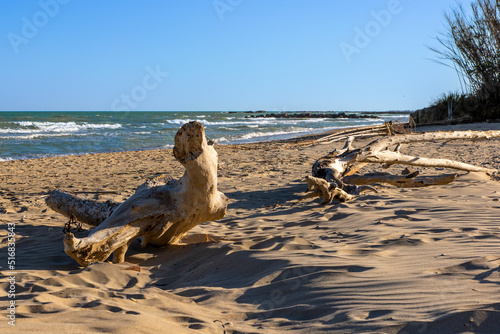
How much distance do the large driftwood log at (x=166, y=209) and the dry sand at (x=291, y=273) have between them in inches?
7.1

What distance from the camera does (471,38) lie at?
18.2 meters

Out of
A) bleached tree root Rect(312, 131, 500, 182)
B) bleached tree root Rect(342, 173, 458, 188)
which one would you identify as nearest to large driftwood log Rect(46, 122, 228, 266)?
bleached tree root Rect(312, 131, 500, 182)

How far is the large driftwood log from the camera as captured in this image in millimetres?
3164

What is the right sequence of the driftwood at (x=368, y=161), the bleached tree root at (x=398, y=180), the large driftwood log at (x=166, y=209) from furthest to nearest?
1. the bleached tree root at (x=398, y=180)
2. the driftwood at (x=368, y=161)
3. the large driftwood log at (x=166, y=209)

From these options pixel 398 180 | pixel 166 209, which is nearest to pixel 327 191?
pixel 398 180

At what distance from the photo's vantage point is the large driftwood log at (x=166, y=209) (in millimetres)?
3164

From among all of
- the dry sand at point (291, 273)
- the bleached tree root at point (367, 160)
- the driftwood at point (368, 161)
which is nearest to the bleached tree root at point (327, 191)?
the driftwood at point (368, 161)

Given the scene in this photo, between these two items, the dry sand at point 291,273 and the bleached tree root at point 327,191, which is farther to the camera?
the bleached tree root at point 327,191

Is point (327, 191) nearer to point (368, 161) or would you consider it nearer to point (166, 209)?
point (368, 161)

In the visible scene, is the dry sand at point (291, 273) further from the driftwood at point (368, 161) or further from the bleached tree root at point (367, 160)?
the bleached tree root at point (367, 160)

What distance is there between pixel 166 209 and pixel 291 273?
4.14ft

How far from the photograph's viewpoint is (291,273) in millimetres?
3008

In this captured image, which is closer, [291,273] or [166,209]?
[291,273]

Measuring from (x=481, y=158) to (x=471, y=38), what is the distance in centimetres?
1102
